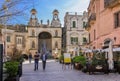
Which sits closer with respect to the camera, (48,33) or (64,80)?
(64,80)

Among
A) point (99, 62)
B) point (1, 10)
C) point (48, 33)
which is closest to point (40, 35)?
point (48, 33)

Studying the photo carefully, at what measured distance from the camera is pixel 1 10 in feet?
30.6

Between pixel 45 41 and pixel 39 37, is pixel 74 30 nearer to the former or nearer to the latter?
pixel 45 41

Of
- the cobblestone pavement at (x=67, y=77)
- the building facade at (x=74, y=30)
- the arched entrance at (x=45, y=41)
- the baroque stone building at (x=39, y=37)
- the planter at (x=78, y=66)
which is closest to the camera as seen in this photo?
the cobblestone pavement at (x=67, y=77)

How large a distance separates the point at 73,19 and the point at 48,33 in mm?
8094

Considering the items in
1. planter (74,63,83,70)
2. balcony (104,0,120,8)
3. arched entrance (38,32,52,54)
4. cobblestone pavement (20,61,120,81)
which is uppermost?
balcony (104,0,120,8)

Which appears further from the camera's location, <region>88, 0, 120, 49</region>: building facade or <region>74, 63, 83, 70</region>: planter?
<region>88, 0, 120, 49</region>: building facade

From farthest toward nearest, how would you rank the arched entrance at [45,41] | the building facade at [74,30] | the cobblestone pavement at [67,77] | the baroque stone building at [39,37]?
the arched entrance at [45,41] < the baroque stone building at [39,37] < the building facade at [74,30] < the cobblestone pavement at [67,77]

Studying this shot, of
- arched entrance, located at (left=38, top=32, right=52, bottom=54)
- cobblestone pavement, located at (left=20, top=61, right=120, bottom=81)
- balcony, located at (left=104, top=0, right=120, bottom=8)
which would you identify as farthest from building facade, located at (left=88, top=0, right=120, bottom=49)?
arched entrance, located at (left=38, top=32, right=52, bottom=54)

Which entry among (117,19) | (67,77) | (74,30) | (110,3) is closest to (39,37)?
(74,30)

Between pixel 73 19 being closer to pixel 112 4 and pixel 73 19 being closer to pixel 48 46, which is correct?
pixel 48 46

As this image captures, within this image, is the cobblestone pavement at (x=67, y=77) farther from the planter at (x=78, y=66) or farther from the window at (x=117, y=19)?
the window at (x=117, y=19)

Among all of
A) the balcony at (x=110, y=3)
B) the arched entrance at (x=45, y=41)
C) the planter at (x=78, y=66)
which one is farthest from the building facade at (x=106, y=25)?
the arched entrance at (x=45, y=41)

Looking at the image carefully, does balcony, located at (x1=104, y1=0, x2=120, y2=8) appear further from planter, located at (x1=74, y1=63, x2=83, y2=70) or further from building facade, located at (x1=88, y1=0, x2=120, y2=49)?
planter, located at (x1=74, y1=63, x2=83, y2=70)
